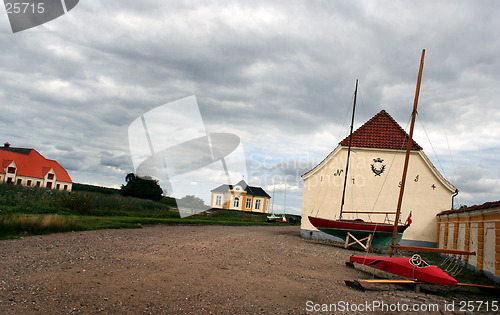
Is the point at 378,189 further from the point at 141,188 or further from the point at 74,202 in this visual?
the point at 141,188

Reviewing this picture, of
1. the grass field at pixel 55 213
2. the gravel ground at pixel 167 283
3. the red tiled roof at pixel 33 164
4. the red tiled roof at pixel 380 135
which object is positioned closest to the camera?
the gravel ground at pixel 167 283

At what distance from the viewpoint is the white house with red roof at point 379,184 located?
842 inches

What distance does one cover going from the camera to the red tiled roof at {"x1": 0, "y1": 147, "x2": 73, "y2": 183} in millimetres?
42500

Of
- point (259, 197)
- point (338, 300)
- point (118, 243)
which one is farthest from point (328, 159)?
point (259, 197)

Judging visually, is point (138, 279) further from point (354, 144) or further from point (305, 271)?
point (354, 144)

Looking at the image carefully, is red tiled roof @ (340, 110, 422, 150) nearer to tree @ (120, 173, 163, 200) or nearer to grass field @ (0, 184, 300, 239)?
grass field @ (0, 184, 300, 239)

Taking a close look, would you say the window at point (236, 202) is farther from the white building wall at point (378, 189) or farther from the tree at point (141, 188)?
the white building wall at point (378, 189)

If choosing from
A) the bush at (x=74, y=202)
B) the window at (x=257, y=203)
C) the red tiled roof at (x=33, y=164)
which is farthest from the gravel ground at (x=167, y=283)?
the window at (x=257, y=203)

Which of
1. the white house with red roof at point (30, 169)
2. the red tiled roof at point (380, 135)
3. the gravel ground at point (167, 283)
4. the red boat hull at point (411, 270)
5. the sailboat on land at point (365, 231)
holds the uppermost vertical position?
the red tiled roof at point (380, 135)

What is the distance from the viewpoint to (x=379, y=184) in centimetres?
2219

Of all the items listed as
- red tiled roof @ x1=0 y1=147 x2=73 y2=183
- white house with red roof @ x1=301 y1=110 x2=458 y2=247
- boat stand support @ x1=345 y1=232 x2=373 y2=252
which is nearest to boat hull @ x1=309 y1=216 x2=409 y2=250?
boat stand support @ x1=345 y1=232 x2=373 y2=252

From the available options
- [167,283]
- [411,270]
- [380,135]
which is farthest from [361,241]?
[167,283]

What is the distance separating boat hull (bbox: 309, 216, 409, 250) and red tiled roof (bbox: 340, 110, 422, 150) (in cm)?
605

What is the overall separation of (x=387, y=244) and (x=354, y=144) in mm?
6894
